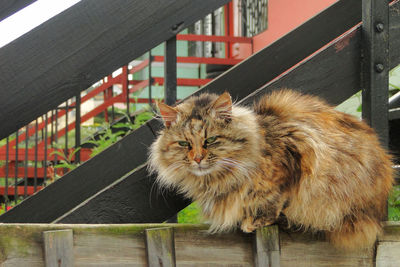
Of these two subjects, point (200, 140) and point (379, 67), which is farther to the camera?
point (379, 67)

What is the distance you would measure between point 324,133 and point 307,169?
0.18 m

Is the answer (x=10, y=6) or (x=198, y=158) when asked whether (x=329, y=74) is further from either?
(x=10, y=6)

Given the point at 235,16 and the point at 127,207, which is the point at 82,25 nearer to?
the point at 127,207

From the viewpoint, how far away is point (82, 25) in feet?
5.74

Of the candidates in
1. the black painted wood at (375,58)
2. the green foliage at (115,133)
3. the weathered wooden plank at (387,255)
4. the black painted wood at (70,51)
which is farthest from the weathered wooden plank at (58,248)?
the green foliage at (115,133)


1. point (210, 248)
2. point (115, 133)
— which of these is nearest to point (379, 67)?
point (210, 248)

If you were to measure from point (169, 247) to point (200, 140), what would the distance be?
17.4 inches

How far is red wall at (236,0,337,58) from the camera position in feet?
18.1

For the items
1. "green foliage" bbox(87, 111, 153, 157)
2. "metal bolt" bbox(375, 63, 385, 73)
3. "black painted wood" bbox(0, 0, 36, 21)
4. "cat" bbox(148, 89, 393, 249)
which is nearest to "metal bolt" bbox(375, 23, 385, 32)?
"metal bolt" bbox(375, 63, 385, 73)

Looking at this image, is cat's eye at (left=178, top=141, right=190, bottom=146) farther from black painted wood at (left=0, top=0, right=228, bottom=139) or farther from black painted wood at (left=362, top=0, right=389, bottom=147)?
black painted wood at (left=362, top=0, right=389, bottom=147)

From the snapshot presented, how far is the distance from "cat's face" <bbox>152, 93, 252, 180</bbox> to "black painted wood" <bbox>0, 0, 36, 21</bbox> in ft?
2.16

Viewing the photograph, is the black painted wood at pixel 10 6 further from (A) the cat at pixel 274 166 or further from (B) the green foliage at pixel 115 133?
(B) the green foliage at pixel 115 133

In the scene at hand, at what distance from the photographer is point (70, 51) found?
174 centimetres

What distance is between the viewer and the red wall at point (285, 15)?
18.1 ft
